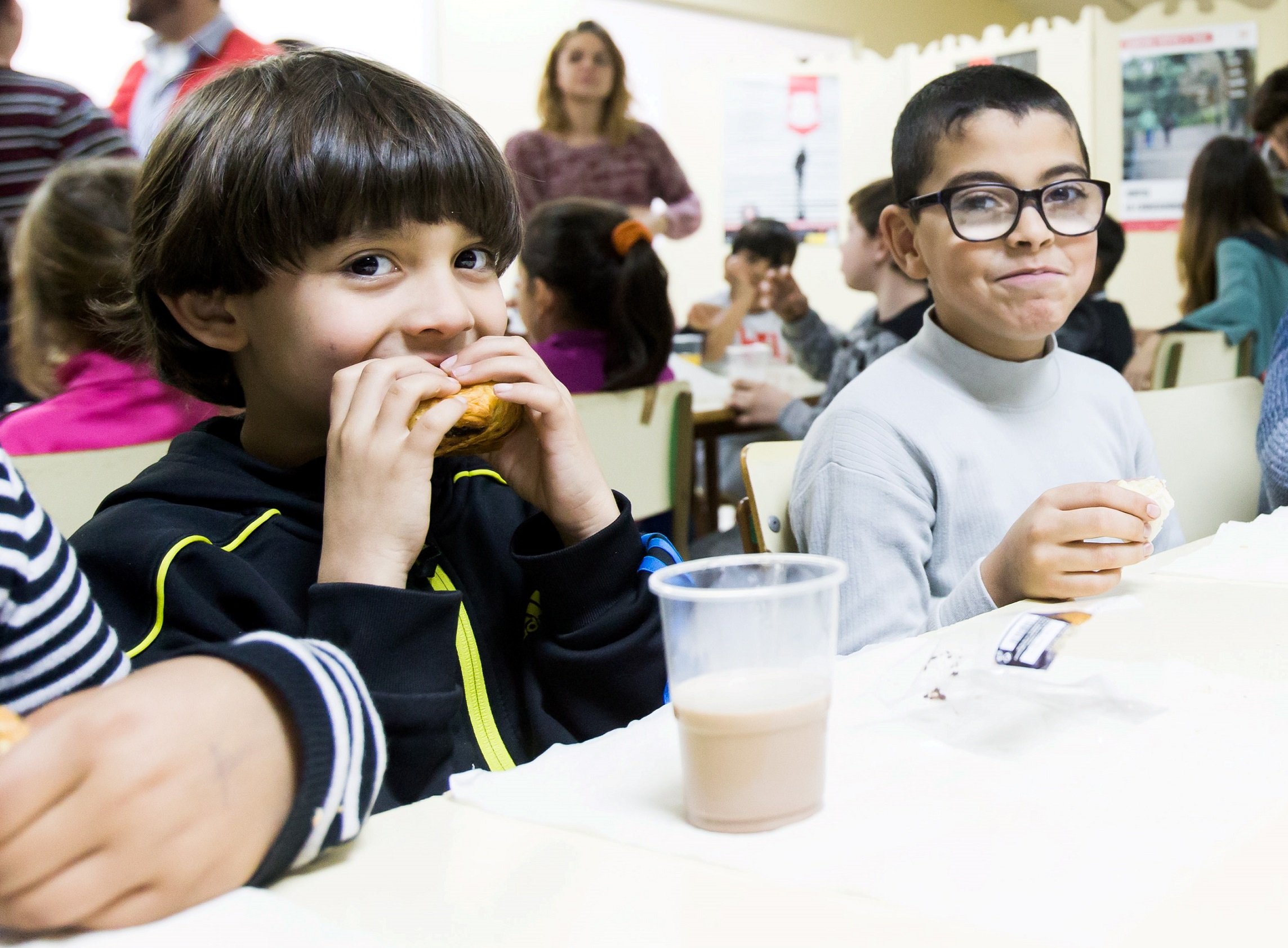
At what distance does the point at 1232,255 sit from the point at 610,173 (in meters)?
2.06

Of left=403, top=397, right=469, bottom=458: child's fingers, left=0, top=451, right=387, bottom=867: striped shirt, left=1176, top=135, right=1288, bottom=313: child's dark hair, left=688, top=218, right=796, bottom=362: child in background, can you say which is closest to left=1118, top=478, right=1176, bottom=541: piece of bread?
left=403, top=397, right=469, bottom=458: child's fingers

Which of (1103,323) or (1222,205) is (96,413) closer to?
(1103,323)

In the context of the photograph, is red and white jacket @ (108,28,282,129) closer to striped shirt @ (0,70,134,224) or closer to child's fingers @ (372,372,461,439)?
striped shirt @ (0,70,134,224)

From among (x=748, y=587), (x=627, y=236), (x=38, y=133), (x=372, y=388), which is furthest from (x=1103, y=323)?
(x=748, y=587)

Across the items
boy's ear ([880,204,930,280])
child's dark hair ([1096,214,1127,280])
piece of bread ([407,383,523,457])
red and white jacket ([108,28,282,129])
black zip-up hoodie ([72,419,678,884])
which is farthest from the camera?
child's dark hair ([1096,214,1127,280])

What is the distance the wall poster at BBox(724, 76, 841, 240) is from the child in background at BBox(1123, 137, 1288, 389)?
202 cm

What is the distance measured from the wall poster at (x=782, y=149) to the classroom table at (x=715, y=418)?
1930 millimetres

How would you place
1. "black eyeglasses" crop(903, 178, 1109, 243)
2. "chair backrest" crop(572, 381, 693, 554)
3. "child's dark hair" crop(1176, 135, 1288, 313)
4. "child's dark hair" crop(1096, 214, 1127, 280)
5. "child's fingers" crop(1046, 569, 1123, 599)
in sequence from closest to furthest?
"child's fingers" crop(1046, 569, 1123, 599) < "black eyeglasses" crop(903, 178, 1109, 243) < "chair backrest" crop(572, 381, 693, 554) < "child's dark hair" crop(1096, 214, 1127, 280) < "child's dark hair" crop(1176, 135, 1288, 313)

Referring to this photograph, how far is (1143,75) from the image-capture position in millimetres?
5688

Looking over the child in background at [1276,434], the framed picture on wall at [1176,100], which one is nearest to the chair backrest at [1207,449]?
the child in background at [1276,434]

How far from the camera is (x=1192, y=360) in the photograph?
349 centimetres

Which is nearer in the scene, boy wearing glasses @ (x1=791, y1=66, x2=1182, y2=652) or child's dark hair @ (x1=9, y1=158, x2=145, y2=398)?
boy wearing glasses @ (x1=791, y1=66, x2=1182, y2=652)

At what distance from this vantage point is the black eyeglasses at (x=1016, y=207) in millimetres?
1459

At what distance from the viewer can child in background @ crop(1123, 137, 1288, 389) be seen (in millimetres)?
3674
